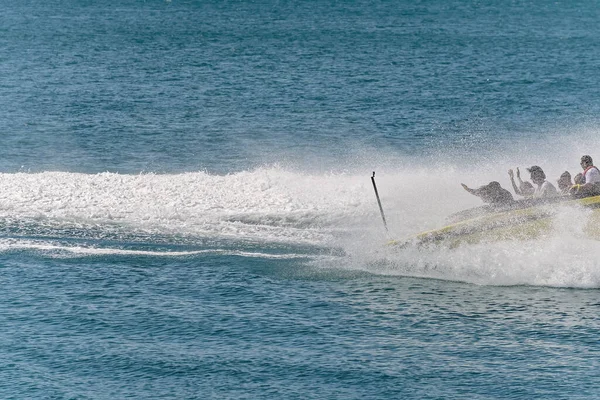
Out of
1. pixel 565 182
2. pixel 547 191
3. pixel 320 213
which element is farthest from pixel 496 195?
pixel 320 213

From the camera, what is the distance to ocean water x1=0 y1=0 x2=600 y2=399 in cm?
2253

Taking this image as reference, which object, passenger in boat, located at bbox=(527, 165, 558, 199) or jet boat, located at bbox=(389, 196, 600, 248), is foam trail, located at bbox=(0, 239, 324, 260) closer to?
jet boat, located at bbox=(389, 196, 600, 248)

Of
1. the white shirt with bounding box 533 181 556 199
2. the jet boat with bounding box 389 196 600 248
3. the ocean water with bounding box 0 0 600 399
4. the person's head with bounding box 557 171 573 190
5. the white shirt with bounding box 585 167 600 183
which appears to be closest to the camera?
the ocean water with bounding box 0 0 600 399

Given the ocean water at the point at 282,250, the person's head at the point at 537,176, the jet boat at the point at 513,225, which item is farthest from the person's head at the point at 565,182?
the ocean water at the point at 282,250

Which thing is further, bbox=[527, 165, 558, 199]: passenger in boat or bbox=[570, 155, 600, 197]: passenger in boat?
bbox=[527, 165, 558, 199]: passenger in boat

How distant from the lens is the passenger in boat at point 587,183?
27781 millimetres

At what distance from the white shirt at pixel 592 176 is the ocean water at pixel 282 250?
151 cm

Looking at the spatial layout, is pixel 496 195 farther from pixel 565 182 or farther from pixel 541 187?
pixel 565 182

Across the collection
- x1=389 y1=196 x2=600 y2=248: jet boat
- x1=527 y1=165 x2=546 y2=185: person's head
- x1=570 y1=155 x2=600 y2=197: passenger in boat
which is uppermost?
x1=527 y1=165 x2=546 y2=185: person's head

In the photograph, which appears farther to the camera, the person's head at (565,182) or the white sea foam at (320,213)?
the person's head at (565,182)

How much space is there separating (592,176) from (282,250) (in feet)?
26.8

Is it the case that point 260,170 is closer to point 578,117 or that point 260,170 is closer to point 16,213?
point 16,213

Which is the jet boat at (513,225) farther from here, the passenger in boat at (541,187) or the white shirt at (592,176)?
the white shirt at (592,176)

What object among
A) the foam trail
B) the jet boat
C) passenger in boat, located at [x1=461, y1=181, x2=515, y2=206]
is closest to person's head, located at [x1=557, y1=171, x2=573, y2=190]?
the jet boat
